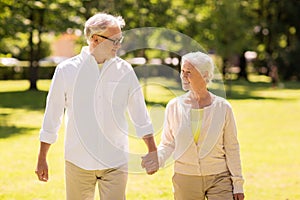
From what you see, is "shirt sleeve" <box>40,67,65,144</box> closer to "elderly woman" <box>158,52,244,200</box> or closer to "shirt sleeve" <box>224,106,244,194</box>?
"elderly woman" <box>158,52,244,200</box>

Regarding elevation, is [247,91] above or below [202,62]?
below

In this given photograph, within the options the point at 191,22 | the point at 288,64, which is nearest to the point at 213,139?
the point at 191,22

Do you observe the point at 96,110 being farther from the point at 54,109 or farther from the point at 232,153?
the point at 232,153

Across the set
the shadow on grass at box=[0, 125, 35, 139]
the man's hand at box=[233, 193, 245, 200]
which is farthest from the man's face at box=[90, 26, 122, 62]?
the shadow on grass at box=[0, 125, 35, 139]

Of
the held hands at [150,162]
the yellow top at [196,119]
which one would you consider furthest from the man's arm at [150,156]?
the yellow top at [196,119]

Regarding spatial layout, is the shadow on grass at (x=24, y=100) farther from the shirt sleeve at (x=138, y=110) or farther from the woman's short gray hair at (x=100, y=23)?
the woman's short gray hair at (x=100, y=23)

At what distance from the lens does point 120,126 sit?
465cm

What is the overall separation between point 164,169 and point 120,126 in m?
6.52

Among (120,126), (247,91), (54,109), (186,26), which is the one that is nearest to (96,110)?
(120,126)

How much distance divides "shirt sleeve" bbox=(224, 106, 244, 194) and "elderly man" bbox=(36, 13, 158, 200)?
23.0 inches

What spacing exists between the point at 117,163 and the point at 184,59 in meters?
0.84

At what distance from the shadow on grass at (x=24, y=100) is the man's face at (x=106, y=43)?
66.7 feet

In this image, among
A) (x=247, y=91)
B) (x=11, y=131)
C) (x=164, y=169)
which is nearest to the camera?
(x=164, y=169)

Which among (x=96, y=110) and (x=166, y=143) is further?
(x=166, y=143)
